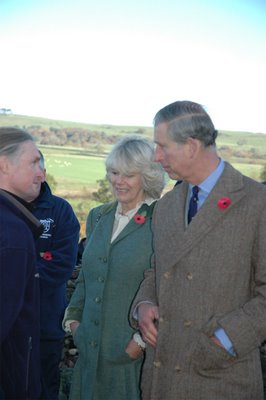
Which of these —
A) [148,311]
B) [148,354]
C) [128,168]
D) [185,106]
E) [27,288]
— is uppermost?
[185,106]

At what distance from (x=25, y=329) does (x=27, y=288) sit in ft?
0.52

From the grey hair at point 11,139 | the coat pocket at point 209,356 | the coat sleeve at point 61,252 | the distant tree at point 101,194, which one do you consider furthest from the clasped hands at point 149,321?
the distant tree at point 101,194

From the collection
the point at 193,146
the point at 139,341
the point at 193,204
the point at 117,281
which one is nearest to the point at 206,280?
the point at 193,204

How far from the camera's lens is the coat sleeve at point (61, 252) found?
133 inches

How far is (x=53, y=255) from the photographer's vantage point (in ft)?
11.2

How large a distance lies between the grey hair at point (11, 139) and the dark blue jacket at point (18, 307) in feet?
1.68

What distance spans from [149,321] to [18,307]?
24.7 inches

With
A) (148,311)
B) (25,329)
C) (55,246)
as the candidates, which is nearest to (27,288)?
(25,329)

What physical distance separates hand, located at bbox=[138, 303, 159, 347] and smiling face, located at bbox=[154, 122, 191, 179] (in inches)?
23.7

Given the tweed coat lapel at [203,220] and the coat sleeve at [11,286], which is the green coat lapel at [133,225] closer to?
the tweed coat lapel at [203,220]

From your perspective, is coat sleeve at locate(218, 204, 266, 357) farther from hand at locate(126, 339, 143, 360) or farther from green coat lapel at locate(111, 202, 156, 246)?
green coat lapel at locate(111, 202, 156, 246)

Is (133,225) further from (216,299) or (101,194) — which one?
(101,194)

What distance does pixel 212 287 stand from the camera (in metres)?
1.97

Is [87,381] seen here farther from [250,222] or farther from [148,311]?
[250,222]
